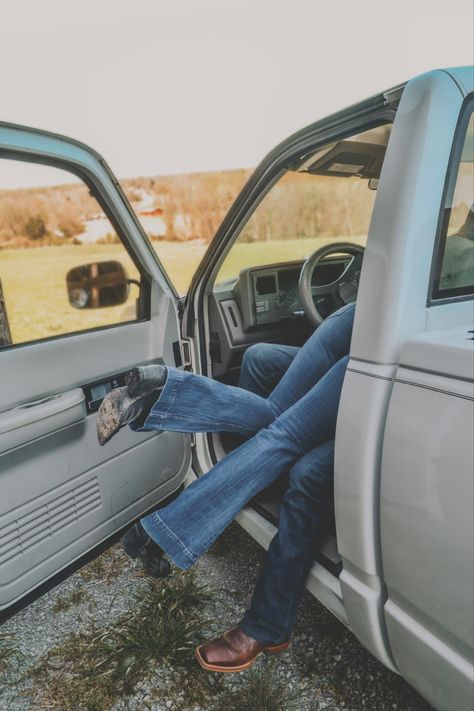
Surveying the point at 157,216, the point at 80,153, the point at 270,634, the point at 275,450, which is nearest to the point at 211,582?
the point at 270,634

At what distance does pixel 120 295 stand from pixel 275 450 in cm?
104

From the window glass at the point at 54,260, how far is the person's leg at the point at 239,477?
0.88 m

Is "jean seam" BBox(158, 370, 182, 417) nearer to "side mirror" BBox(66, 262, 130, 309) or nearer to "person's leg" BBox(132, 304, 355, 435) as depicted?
"person's leg" BBox(132, 304, 355, 435)

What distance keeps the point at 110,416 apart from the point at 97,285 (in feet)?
2.52

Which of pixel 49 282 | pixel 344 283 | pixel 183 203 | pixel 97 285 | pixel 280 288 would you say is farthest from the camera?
pixel 183 203

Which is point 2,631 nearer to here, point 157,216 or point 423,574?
point 423,574

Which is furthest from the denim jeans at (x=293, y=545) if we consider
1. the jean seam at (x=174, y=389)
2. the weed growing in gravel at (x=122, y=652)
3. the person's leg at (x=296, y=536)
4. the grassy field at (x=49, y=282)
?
the grassy field at (x=49, y=282)

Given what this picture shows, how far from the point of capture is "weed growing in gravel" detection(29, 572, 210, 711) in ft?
6.01

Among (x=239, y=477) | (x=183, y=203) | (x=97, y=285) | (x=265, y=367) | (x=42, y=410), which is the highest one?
(x=183, y=203)

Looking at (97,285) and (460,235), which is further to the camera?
(97,285)

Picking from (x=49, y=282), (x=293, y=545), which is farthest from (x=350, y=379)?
(x=49, y=282)

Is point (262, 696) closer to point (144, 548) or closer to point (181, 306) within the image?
point (144, 548)

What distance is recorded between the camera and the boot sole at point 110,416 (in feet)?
5.41

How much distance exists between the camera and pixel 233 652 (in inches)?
70.8
